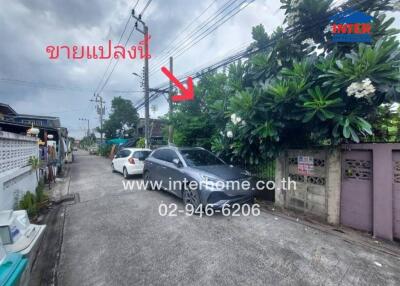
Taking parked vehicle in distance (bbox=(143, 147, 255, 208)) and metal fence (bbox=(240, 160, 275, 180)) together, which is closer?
parked vehicle in distance (bbox=(143, 147, 255, 208))

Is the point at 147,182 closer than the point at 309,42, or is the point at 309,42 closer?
the point at 309,42

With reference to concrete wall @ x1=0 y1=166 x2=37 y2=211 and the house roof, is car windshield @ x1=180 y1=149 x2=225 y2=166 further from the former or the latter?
the house roof

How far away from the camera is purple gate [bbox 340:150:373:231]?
3.49 meters

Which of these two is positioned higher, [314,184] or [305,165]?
[305,165]

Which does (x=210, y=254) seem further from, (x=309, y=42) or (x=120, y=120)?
(x=120, y=120)

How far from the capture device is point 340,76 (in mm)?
3248

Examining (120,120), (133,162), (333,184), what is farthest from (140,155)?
(120,120)

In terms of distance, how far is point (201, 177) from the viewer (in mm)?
4441

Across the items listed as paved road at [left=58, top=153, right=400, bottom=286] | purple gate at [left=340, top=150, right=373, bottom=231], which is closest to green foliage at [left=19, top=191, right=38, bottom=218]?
paved road at [left=58, top=153, right=400, bottom=286]

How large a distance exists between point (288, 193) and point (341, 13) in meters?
4.01

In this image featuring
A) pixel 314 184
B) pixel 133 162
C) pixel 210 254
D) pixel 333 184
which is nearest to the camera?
pixel 210 254

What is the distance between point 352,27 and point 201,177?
431 cm

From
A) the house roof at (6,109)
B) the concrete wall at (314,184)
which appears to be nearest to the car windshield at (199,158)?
the concrete wall at (314,184)

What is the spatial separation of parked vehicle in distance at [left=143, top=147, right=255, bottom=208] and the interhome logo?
3.53 m
